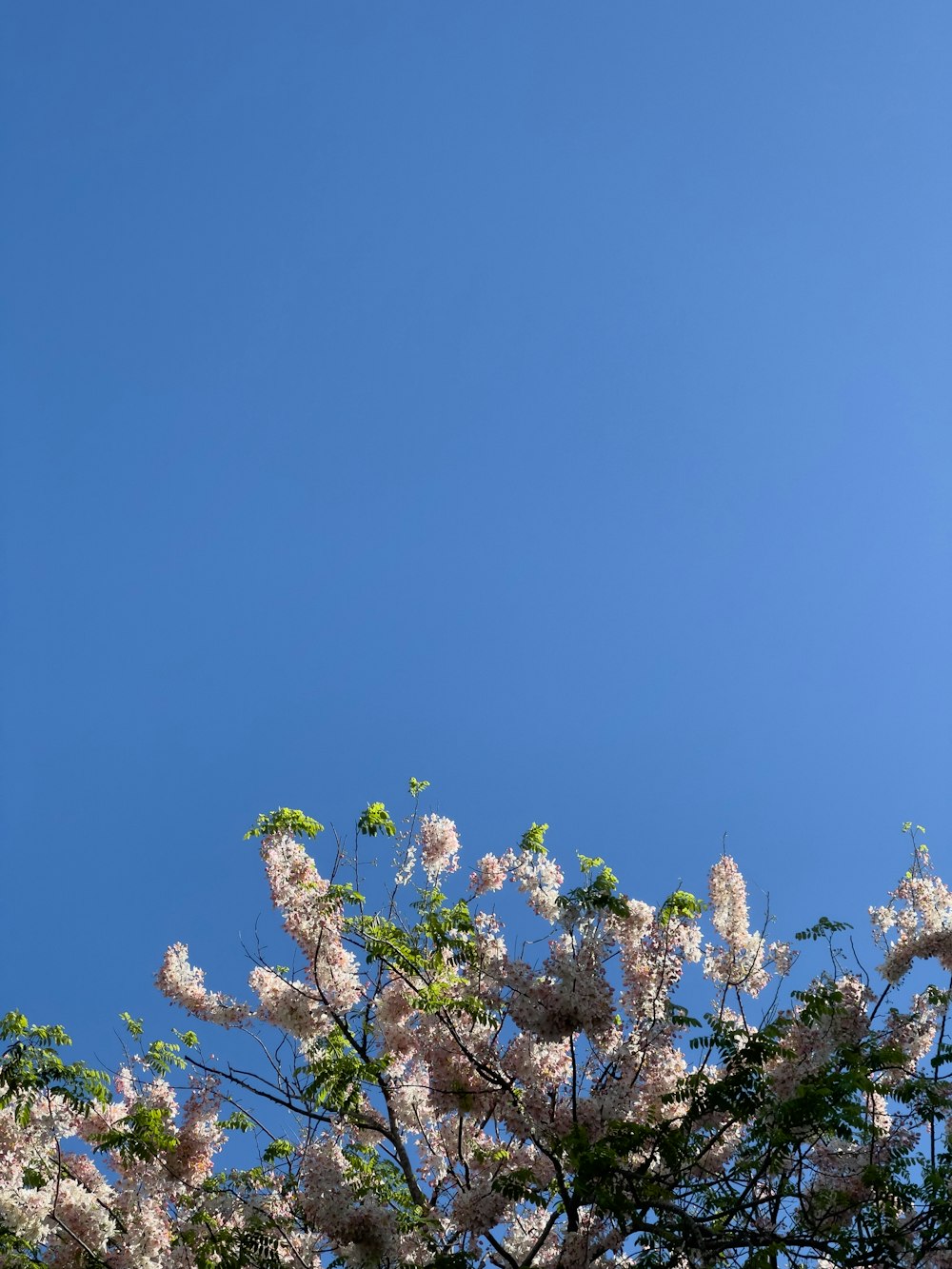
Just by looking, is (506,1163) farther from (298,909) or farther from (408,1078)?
(298,909)

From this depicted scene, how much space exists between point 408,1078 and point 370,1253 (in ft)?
10.1

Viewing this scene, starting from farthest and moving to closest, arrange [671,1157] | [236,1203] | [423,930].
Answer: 1. [423,930]
2. [236,1203]
3. [671,1157]

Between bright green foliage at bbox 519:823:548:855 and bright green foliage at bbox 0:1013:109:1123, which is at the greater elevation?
bright green foliage at bbox 519:823:548:855

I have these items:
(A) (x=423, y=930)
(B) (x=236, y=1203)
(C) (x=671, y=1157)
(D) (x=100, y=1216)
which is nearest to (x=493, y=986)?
(A) (x=423, y=930)

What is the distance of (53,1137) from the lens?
944cm

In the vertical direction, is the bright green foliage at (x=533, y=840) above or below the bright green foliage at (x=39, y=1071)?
above

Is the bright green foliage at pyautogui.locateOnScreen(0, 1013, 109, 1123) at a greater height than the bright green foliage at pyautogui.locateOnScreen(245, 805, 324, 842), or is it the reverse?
the bright green foliage at pyautogui.locateOnScreen(245, 805, 324, 842)

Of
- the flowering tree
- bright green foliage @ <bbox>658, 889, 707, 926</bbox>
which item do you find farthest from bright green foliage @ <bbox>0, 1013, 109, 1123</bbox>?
bright green foliage @ <bbox>658, 889, 707, 926</bbox>

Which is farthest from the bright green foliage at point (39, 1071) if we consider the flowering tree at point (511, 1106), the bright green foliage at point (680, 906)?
the bright green foliage at point (680, 906)

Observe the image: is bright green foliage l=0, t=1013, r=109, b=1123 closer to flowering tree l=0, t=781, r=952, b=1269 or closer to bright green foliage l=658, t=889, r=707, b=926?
flowering tree l=0, t=781, r=952, b=1269

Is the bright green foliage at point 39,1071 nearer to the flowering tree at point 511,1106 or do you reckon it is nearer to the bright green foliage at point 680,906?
the flowering tree at point 511,1106

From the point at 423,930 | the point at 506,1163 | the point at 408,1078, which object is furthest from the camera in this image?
the point at 408,1078

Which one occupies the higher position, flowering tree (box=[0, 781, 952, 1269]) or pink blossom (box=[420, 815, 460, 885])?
pink blossom (box=[420, 815, 460, 885])

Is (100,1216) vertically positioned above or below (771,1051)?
below
